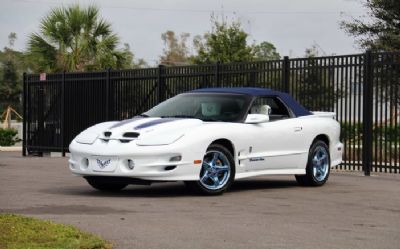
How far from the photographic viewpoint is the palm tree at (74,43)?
27.8 metres

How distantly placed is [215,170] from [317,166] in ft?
7.78

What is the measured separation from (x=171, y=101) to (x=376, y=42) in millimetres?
15595

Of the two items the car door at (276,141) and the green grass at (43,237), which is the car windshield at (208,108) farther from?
the green grass at (43,237)

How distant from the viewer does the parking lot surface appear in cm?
708

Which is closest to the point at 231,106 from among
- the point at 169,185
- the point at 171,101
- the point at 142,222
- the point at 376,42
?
the point at 171,101

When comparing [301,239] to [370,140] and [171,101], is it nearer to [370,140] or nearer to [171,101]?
[171,101]

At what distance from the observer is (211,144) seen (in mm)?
10539

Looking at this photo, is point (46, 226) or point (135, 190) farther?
point (135, 190)

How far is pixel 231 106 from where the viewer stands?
450 inches

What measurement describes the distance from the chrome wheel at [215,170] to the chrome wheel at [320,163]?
2.06 meters

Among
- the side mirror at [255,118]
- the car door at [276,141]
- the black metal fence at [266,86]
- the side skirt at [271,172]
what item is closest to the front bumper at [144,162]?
the side skirt at [271,172]

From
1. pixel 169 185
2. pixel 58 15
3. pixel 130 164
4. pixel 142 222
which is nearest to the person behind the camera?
pixel 142 222

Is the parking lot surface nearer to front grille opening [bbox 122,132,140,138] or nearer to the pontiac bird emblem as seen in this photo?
the pontiac bird emblem

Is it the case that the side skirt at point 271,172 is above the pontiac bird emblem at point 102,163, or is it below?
below
